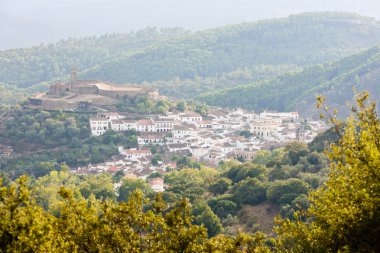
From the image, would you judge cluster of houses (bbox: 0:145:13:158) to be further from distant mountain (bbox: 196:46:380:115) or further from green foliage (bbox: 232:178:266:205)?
distant mountain (bbox: 196:46:380:115)

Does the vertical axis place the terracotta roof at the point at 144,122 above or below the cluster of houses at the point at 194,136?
above

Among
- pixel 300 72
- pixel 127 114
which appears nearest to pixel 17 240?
pixel 127 114

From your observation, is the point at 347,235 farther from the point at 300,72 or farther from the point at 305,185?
the point at 300,72

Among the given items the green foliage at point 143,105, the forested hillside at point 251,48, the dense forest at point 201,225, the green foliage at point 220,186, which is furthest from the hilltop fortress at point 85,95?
the dense forest at point 201,225

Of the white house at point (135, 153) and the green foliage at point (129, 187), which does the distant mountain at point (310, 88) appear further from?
the green foliage at point (129, 187)

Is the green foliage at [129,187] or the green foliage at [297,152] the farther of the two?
the green foliage at [129,187]

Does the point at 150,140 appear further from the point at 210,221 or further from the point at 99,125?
the point at 210,221

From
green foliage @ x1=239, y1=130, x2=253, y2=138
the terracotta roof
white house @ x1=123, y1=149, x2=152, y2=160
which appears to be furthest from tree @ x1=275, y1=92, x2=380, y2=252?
green foliage @ x1=239, y1=130, x2=253, y2=138
